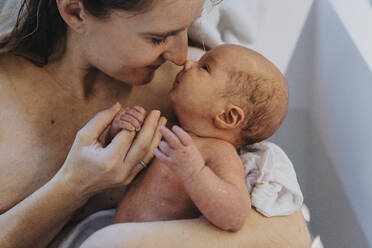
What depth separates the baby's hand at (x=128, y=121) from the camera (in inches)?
44.3

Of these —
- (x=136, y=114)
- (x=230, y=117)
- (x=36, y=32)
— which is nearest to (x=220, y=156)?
(x=230, y=117)

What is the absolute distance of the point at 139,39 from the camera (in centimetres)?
108

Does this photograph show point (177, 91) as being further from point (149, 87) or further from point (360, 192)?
point (360, 192)

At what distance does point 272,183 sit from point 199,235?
21 cm

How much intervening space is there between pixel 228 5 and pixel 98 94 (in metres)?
0.61

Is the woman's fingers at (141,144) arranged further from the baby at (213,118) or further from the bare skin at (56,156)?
the bare skin at (56,156)

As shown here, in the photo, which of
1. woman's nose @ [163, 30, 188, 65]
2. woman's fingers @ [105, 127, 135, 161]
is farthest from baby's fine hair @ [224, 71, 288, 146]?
woman's fingers @ [105, 127, 135, 161]

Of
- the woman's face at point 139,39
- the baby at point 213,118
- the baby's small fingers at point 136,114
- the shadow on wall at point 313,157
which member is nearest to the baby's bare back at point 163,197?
the baby at point 213,118

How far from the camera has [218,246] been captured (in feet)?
3.43

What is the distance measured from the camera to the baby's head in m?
1.16

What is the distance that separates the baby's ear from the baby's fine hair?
12 mm

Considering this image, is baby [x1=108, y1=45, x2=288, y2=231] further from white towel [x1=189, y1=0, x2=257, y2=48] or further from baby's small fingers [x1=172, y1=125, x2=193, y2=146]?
white towel [x1=189, y1=0, x2=257, y2=48]

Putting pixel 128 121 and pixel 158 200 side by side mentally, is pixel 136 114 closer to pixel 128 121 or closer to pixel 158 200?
pixel 128 121

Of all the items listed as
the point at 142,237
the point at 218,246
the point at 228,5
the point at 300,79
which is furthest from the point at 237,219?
the point at 300,79
